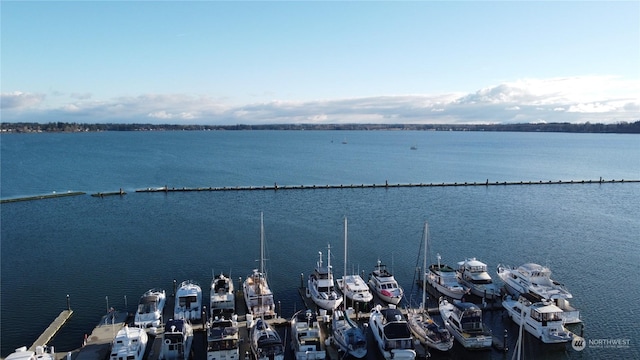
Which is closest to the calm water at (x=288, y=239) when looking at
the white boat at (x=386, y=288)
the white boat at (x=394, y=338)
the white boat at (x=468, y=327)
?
the white boat at (x=468, y=327)

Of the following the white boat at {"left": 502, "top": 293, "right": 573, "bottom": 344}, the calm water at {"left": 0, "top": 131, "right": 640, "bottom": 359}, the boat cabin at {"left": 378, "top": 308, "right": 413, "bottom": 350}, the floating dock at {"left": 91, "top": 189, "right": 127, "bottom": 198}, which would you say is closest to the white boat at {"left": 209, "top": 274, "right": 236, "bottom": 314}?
the calm water at {"left": 0, "top": 131, "right": 640, "bottom": 359}

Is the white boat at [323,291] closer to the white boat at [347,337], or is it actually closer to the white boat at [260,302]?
the white boat at [260,302]

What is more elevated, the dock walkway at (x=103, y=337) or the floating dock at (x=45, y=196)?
the floating dock at (x=45, y=196)

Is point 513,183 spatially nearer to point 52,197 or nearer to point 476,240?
point 476,240

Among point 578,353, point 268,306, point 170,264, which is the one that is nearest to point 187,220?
point 170,264

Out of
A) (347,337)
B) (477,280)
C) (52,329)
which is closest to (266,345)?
(347,337)

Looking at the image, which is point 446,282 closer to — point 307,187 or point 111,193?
point 307,187
